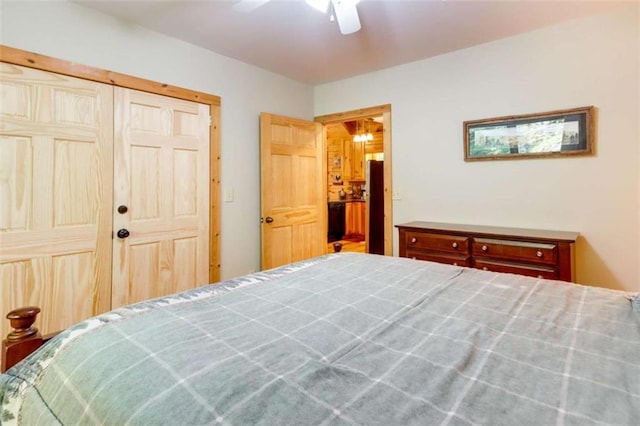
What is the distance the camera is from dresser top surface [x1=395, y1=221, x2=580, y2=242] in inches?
93.4

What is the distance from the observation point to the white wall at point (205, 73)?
2135mm

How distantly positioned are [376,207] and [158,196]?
8.70ft

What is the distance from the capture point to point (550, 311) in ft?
3.78

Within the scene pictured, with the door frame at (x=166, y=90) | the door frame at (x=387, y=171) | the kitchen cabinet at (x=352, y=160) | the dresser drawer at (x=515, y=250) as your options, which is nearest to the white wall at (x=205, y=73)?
the door frame at (x=166, y=90)

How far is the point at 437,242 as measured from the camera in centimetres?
285

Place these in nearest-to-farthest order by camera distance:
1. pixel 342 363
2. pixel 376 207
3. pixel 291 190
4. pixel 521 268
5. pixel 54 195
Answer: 1. pixel 342 363
2. pixel 54 195
3. pixel 521 268
4. pixel 291 190
5. pixel 376 207

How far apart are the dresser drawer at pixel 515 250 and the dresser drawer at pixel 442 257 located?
99 millimetres

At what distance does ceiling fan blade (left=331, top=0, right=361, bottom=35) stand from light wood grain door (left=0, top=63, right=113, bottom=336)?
1.78 m

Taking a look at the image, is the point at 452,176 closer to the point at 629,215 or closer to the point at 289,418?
the point at 629,215

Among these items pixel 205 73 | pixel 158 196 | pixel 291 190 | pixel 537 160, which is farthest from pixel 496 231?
pixel 205 73

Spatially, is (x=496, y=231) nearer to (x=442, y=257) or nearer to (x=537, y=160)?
(x=442, y=257)

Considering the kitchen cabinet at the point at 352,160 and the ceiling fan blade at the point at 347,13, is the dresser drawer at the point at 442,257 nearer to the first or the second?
the ceiling fan blade at the point at 347,13

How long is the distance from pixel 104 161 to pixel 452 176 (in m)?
3.02

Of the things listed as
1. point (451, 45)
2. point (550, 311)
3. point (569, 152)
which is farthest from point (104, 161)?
point (569, 152)
